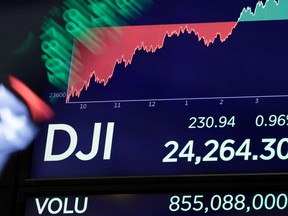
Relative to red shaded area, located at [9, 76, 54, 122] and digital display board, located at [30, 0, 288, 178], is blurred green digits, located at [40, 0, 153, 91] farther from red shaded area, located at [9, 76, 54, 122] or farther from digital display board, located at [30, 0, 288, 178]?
red shaded area, located at [9, 76, 54, 122]

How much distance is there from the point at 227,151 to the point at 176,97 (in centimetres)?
37

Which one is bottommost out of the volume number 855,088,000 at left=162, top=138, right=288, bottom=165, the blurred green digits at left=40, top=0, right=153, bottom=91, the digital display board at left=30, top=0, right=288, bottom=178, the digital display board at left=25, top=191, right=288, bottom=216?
the digital display board at left=25, top=191, right=288, bottom=216

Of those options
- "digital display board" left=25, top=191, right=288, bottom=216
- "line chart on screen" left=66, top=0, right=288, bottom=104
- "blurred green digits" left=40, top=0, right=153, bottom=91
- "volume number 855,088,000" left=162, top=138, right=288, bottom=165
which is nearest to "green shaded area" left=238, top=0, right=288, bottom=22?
"line chart on screen" left=66, top=0, right=288, bottom=104

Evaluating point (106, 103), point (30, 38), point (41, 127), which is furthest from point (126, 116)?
point (30, 38)

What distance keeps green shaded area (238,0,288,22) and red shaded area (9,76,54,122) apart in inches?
40.6

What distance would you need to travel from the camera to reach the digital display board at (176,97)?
13.2ft

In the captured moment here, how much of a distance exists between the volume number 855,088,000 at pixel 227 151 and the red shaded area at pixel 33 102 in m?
0.62

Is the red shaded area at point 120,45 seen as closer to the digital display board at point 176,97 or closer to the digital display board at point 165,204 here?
the digital display board at point 176,97

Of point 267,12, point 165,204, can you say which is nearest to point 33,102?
point 165,204

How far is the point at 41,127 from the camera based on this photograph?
13.9ft

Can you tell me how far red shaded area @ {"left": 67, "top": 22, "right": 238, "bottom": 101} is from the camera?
4.34m

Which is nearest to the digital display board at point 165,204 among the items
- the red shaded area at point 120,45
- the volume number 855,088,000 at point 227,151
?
the volume number 855,088,000 at point 227,151

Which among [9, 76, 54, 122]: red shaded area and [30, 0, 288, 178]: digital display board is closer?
[30, 0, 288, 178]: digital display board

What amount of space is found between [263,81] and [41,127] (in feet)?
3.48
